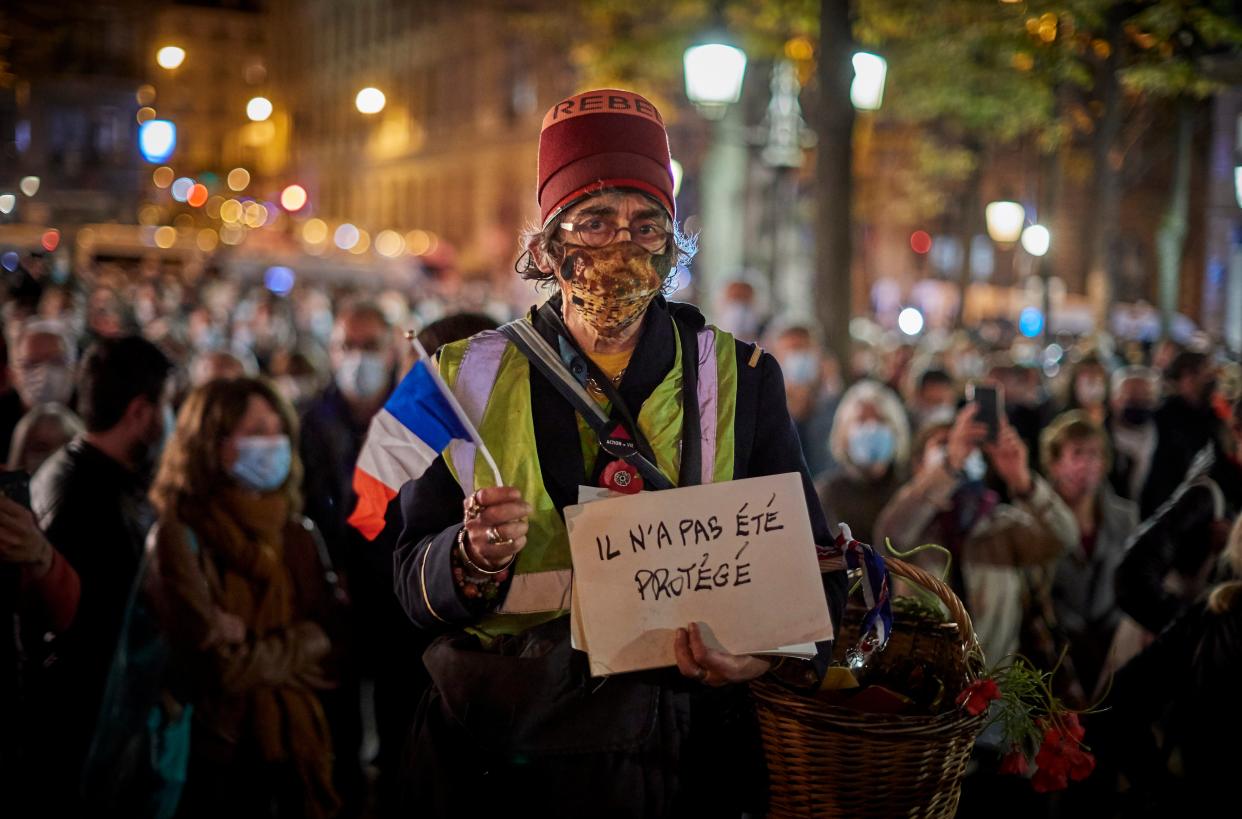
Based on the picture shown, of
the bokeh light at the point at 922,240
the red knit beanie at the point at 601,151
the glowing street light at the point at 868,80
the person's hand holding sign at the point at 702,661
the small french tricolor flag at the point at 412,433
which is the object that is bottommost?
the person's hand holding sign at the point at 702,661

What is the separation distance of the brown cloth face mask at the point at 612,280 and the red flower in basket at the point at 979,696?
3.47 feet

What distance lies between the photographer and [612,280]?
105 inches

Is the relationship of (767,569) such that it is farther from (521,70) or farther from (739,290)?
(521,70)

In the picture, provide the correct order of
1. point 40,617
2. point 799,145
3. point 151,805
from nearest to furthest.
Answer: point 40,617
point 151,805
point 799,145

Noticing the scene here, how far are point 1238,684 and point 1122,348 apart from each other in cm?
1803

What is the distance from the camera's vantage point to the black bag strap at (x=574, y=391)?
2.58 meters

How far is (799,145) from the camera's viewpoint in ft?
59.7

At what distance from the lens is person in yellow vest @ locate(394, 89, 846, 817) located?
254cm

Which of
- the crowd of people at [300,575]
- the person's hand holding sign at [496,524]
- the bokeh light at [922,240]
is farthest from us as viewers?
the bokeh light at [922,240]

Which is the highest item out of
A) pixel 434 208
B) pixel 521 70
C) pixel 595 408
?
pixel 521 70

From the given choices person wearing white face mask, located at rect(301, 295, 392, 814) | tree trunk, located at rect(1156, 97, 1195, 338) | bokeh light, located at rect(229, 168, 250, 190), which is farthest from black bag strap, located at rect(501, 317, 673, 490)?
bokeh light, located at rect(229, 168, 250, 190)

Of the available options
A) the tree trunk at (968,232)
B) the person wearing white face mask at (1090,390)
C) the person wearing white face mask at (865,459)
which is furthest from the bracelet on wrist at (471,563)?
the tree trunk at (968,232)

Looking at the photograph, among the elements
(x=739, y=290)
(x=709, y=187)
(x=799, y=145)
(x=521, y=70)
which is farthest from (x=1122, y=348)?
(x=521, y=70)

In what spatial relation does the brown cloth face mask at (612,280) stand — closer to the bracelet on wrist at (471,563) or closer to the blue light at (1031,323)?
the bracelet on wrist at (471,563)
